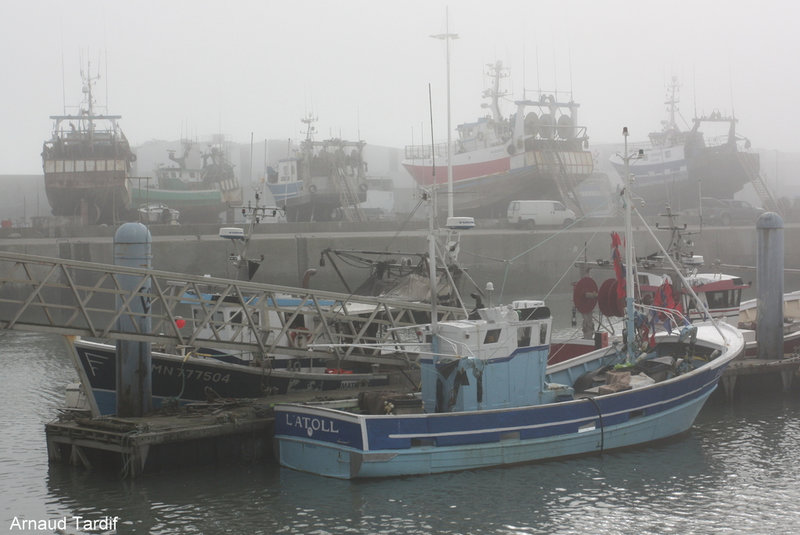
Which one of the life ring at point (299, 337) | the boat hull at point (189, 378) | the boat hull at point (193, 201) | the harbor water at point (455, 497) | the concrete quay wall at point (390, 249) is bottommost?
the harbor water at point (455, 497)

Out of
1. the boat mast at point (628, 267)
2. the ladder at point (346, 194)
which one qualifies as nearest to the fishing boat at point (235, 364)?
the boat mast at point (628, 267)

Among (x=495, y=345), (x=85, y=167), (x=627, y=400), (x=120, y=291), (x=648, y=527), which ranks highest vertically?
(x=85, y=167)

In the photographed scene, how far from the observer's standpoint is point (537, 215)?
5869 centimetres

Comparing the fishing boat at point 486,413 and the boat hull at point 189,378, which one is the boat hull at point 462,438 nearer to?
the fishing boat at point 486,413

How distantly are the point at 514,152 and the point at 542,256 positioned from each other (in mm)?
14264

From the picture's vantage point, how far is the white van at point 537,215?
5869 cm

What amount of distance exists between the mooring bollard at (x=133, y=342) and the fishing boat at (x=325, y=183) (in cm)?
4897

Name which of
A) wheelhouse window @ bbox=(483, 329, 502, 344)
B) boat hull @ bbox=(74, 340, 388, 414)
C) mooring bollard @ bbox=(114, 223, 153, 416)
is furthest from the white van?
mooring bollard @ bbox=(114, 223, 153, 416)

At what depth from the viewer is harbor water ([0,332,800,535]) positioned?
15.4 metres

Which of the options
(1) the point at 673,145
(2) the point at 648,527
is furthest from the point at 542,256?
(2) the point at 648,527

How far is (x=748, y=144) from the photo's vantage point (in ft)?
244

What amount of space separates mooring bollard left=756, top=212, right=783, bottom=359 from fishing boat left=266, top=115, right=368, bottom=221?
44786mm

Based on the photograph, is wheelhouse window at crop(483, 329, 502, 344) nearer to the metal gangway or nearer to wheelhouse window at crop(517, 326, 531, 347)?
wheelhouse window at crop(517, 326, 531, 347)

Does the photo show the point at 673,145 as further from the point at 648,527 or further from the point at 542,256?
the point at 648,527
